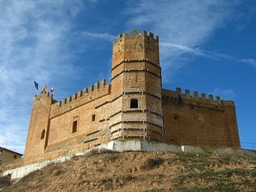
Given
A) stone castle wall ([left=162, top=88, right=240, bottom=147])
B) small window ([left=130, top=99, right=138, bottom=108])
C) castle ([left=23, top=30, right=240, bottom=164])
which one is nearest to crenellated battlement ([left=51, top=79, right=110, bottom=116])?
castle ([left=23, top=30, right=240, bottom=164])

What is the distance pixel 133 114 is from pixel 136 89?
6.25ft

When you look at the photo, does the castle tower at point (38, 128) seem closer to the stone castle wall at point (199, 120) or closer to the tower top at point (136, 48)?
the tower top at point (136, 48)

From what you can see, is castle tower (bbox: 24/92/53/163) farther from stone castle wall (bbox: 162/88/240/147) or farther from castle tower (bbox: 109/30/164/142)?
stone castle wall (bbox: 162/88/240/147)

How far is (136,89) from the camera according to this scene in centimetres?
2348

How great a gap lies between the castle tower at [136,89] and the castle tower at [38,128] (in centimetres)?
976

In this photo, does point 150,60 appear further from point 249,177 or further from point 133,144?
point 249,177

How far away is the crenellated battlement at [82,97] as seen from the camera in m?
27.0

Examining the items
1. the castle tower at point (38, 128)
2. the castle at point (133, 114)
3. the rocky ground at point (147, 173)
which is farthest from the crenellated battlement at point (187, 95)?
the castle tower at point (38, 128)

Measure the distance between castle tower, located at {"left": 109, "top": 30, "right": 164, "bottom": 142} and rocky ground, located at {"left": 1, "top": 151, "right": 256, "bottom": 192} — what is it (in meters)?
2.81

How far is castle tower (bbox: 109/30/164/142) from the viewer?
22359 millimetres

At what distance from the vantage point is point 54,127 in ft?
100

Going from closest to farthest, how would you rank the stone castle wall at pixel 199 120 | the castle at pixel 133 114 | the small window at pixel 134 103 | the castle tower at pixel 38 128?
the castle at pixel 133 114 → the small window at pixel 134 103 → the stone castle wall at pixel 199 120 → the castle tower at pixel 38 128

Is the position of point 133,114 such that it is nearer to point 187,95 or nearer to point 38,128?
point 187,95

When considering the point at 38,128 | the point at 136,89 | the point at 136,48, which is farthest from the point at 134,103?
the point at 38,128
